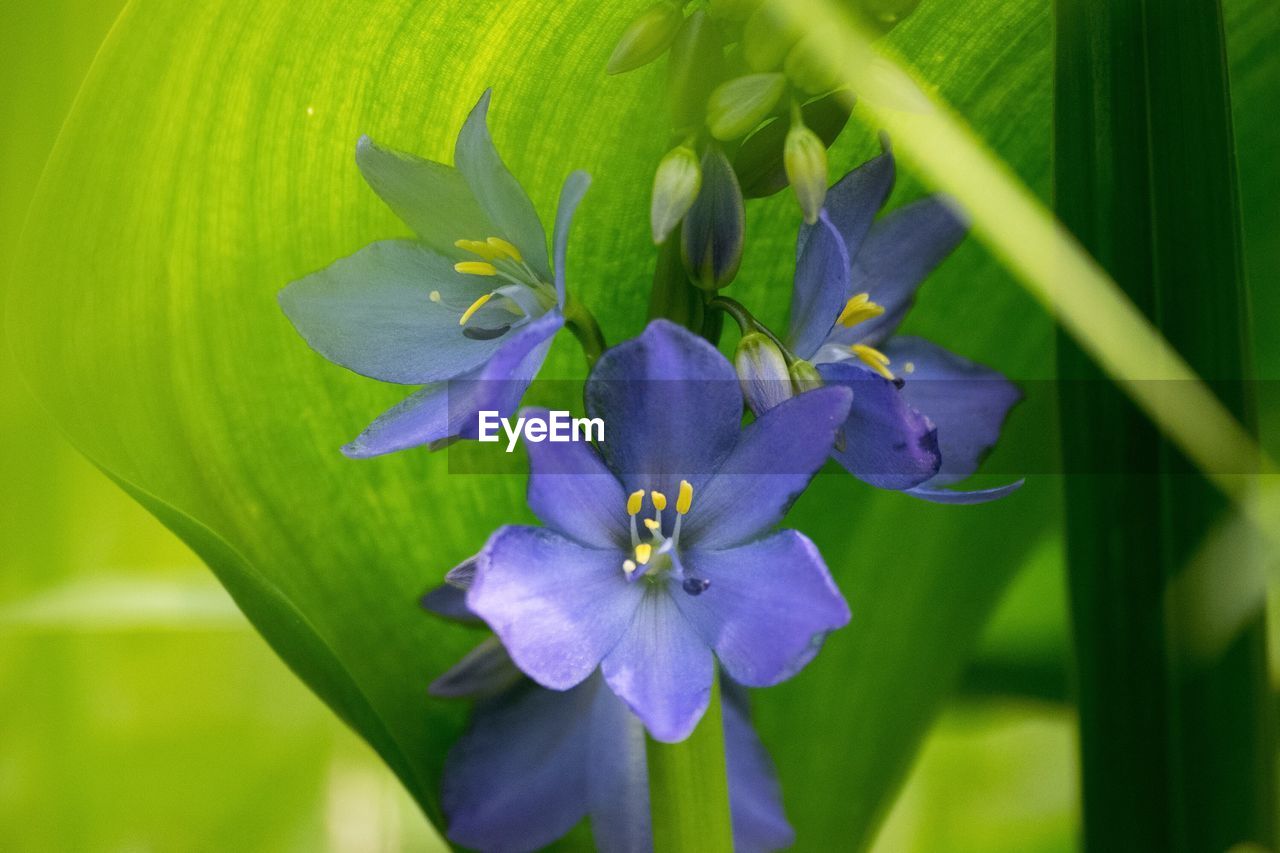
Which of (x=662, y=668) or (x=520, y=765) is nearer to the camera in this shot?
(x=662, y=668)

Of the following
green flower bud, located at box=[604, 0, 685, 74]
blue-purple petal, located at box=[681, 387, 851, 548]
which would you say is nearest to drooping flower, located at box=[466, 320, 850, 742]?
blue-purple petal, located at box=[681, 387, 851, 548]

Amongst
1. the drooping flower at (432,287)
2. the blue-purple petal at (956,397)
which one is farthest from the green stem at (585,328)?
the blue-purple petal at (956,397)

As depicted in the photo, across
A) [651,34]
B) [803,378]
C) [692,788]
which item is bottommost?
[692,788]

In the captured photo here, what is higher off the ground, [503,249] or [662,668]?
[503,249]

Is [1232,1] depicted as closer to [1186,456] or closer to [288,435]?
[1186,456]

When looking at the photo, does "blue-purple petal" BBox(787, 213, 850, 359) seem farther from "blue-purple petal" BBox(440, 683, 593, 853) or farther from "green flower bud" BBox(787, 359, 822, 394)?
"blue-purple petal" BBox(440, 683, 593, 853)

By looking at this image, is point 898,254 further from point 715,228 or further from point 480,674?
point 480,674

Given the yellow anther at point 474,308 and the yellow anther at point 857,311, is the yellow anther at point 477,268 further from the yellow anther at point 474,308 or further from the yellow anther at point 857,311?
the yellow anther at point 857,311

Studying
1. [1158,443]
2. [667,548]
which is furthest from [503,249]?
[1158,443]
